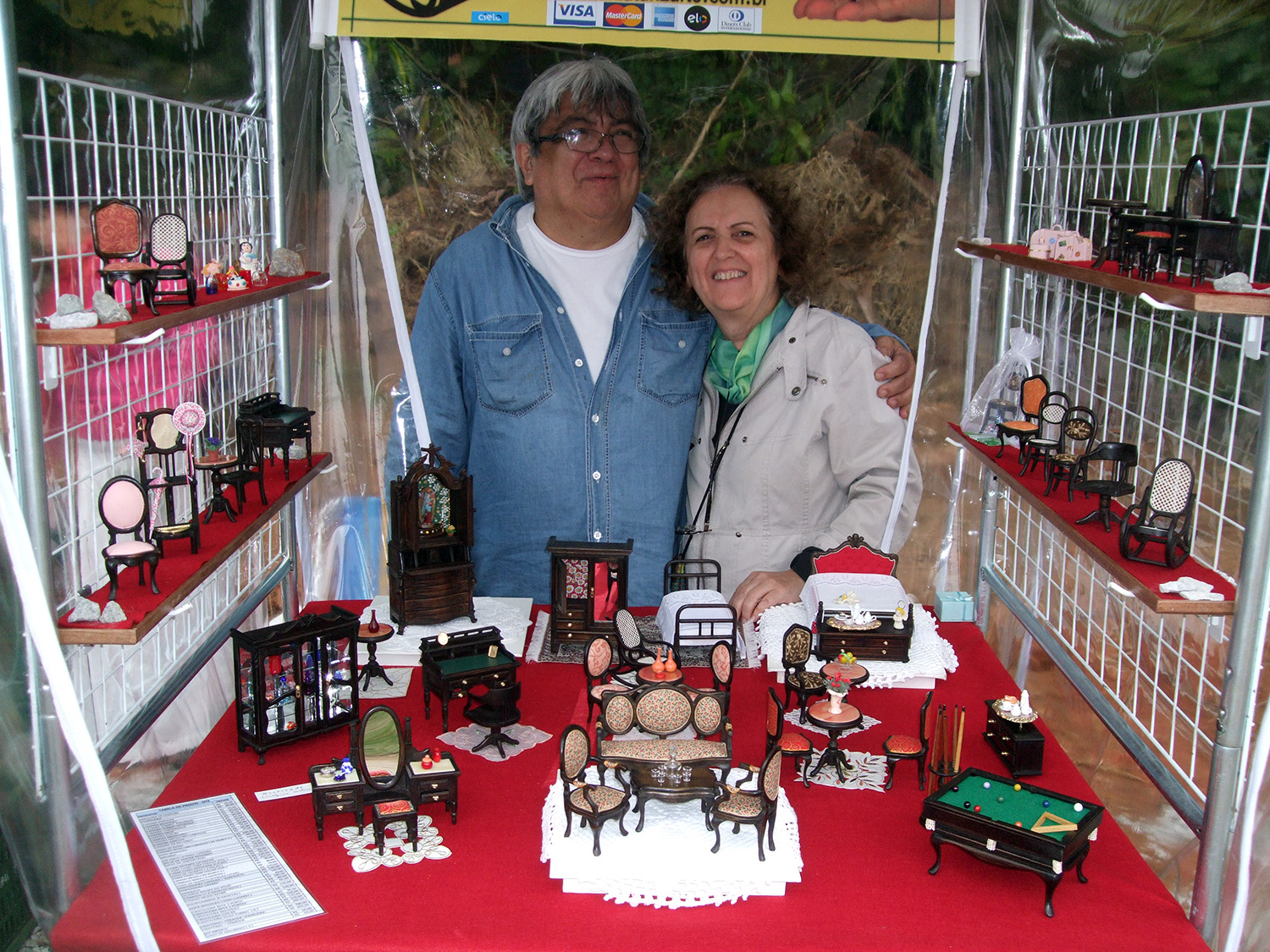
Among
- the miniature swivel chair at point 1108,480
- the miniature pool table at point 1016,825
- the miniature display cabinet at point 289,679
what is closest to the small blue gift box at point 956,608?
the miniature swivel chair at point 1108,480

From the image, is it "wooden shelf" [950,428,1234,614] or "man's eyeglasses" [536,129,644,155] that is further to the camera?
"man's eyeglasses" [536,129,644,155]

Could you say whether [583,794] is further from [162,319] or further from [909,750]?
[162,319]

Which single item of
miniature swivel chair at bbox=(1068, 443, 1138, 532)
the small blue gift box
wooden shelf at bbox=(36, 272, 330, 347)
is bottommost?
the small blue gift box

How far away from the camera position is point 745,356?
3.05m

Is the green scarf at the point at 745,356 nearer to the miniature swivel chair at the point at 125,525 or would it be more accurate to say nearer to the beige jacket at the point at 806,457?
the beige jacket at the point at 806,457

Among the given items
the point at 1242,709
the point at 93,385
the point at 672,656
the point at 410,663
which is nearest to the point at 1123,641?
the point at 1242,709

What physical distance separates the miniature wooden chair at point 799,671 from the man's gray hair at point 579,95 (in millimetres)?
1618

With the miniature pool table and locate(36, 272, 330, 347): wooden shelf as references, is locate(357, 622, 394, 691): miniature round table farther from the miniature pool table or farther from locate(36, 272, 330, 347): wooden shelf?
the miniature pool table

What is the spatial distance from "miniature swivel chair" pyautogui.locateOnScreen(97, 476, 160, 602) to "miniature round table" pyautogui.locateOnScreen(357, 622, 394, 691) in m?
0.57

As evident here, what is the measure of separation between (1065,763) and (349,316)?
Result: 7.51 ft

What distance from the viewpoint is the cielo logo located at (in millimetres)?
2908

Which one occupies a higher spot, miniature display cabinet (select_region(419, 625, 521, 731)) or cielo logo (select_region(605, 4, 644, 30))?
cielo logo (select_region(605, 4, 644, 30))

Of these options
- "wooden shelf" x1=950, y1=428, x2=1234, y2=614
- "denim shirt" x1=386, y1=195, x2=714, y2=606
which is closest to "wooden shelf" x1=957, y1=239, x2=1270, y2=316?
"wooden shelf" x1=950, y1=428, x2=1234, y2=614

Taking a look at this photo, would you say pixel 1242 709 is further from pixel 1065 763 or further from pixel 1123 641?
pixel 1123 641
